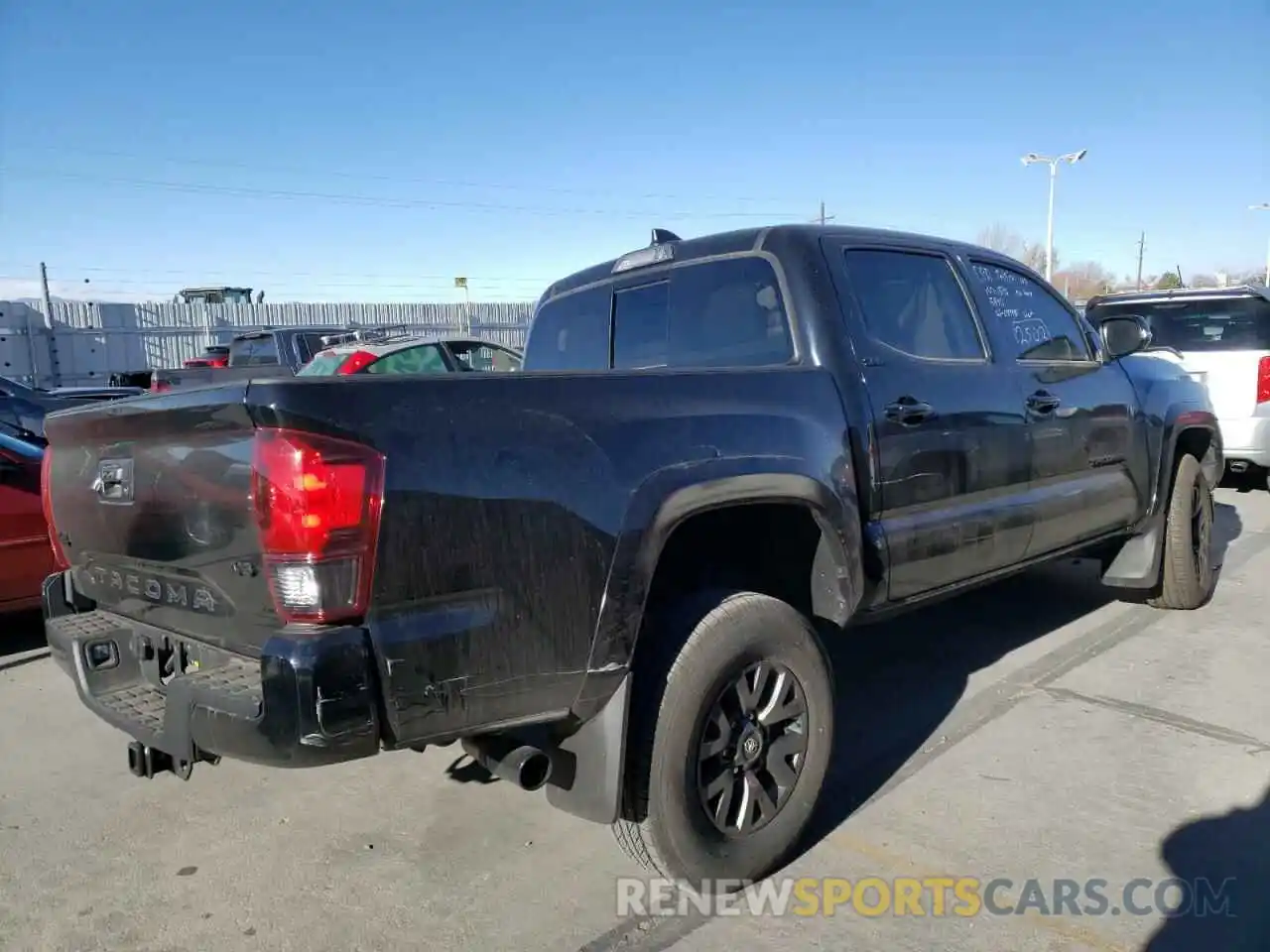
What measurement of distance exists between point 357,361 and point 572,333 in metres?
6.67

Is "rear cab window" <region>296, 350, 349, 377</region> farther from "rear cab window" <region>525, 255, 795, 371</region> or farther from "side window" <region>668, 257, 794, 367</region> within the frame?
"side window" <region>668, 257, 794, 367</region>

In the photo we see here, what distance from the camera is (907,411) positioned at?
3338mm

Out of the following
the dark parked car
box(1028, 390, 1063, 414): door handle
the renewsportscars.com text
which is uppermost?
box(1028, 390, 1063, 414): door handle

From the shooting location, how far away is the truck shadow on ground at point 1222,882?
254 centimetres

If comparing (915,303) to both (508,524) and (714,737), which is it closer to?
(714,737)

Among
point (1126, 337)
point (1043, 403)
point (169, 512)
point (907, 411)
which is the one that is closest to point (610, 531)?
point (169, 512)

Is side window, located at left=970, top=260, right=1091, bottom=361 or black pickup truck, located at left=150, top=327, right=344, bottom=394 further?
black pickup truck, located at left=150, top=327, right=344, bottom=394

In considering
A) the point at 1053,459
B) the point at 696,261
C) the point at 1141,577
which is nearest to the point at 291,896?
the point at 696,261

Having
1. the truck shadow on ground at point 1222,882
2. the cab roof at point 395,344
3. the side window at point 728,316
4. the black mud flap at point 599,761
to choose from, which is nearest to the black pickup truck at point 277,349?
the cab roof at point 395,344

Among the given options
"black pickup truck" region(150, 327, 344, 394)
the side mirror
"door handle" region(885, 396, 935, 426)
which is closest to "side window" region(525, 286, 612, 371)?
"door handle" region(885, 396, 935, 426)

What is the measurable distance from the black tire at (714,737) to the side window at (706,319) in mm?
996

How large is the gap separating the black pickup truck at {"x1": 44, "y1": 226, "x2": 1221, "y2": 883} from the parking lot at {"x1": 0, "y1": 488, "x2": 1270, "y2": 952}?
0.39 meters

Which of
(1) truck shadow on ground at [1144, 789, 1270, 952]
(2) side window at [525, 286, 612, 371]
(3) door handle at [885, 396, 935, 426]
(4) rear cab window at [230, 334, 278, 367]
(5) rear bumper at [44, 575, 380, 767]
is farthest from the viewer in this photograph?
(4) rear cab window at [230, 334, 278, 367]

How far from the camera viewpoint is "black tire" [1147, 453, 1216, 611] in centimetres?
517
